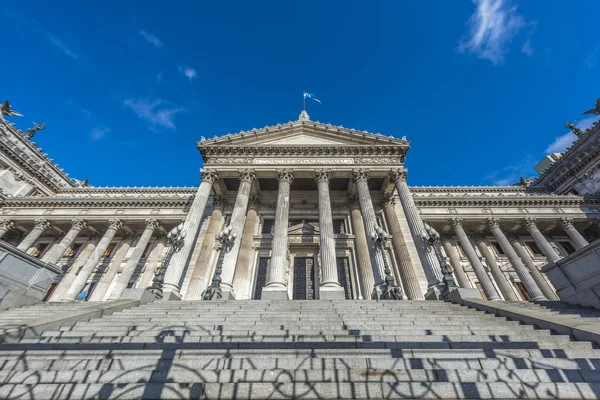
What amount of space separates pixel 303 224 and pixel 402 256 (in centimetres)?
734

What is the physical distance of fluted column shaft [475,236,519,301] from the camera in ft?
59.9

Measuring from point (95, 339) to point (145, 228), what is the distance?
18.6m

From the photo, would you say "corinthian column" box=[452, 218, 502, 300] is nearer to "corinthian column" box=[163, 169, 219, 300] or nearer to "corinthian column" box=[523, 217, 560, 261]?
"corinthian column" box=[523, 217, 560, 261]

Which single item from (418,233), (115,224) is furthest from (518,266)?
(115,224)

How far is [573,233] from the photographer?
65.7 ft

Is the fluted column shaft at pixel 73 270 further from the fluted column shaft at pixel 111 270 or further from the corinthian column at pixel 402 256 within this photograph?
the corinthian column at pixel 402 256

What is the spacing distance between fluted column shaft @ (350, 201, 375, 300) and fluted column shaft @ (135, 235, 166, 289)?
16093 mm

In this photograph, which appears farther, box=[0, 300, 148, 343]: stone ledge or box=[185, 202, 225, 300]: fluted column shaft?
box=[185, 202, 225, 300]: fluted column shaft

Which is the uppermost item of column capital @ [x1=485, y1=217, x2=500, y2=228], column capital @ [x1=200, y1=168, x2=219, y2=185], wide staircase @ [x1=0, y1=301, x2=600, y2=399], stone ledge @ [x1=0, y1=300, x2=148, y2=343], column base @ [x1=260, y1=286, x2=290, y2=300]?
column capital @ [x1=200, y1=168, x2=219, y2=185]

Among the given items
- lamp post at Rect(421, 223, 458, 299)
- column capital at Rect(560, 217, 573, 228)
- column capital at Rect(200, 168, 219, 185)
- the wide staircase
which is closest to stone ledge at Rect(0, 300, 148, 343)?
the wide staircase

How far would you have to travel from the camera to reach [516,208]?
70.8 feet

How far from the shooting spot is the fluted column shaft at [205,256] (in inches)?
589

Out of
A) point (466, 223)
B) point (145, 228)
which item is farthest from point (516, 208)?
point (145, 228)

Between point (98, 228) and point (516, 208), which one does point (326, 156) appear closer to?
point (516, 208)
